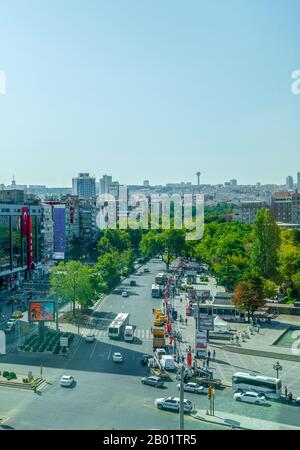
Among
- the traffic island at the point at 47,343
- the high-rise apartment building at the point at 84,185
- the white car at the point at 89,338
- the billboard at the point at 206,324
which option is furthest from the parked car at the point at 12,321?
the high-rise apartment building at the point at 84,185

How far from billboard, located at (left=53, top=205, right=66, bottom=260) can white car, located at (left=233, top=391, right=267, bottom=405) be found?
26.2m

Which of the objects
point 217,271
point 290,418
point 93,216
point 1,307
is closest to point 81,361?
point 290,418

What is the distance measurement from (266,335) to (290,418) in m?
6.97

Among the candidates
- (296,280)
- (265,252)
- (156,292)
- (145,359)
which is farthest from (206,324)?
(265,252)

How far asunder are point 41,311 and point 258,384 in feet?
22.1

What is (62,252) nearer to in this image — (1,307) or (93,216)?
(93,216)

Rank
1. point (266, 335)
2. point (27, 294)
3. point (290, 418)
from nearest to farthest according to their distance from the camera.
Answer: point (290, 418) → point (266, 335) → point (27, 294)

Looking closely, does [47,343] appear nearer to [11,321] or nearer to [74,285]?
[11,321]

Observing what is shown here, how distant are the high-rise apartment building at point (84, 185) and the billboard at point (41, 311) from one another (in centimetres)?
7530

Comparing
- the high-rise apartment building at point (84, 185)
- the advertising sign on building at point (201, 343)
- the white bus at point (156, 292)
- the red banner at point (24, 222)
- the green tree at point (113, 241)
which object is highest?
the high-rise apartment building at point (84, 185)

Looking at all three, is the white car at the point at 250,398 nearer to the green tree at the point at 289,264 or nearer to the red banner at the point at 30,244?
the green tree at the point at 289,264

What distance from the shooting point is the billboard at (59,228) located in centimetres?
3626

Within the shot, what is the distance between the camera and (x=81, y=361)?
13625 mm

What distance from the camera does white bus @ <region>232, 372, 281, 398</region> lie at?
37.3 ft
